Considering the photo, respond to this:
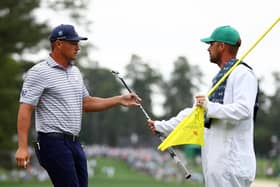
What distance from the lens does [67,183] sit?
7570mm

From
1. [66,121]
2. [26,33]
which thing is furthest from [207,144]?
[26,33]

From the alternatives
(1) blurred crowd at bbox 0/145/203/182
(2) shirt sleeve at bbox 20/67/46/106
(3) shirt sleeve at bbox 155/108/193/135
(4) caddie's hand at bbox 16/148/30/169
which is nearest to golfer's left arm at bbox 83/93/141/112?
(3) shirt sleeve at bbox 155/108/193/135

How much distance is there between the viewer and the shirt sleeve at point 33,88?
24.7 feet

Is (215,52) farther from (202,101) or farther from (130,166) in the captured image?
(130,166)

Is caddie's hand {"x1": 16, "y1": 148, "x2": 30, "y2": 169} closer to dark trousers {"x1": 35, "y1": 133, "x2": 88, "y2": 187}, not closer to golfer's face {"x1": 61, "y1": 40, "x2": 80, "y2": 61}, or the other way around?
dark trousers {"x1": 35, "y1": 133, "x2": 88, "y2": 187}

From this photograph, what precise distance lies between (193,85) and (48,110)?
103 m

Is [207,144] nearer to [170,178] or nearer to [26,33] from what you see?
[26,33]

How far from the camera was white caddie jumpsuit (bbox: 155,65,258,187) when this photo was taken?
22.8 ft

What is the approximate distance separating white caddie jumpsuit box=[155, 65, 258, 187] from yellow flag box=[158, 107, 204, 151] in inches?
4.9

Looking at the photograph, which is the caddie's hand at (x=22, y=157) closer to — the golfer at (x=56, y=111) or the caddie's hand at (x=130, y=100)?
the golfer at (x=56, y=111)

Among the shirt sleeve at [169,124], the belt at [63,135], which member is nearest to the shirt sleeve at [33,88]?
the belt at [63,135]

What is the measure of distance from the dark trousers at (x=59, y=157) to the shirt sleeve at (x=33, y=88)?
327 millimetres

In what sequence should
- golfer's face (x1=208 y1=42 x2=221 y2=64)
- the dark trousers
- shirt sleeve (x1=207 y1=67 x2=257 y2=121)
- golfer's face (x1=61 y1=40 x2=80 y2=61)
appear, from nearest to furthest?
shirt sleeve (x1=207 y1=67 x2=257 y2=121) → golfer's face (x1=208 y1=42 x2=221 y2=64) → the dark trousers → golfer's face (x1=61 y1=40 x2=80 y2=61)

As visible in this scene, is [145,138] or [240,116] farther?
[145,138]
